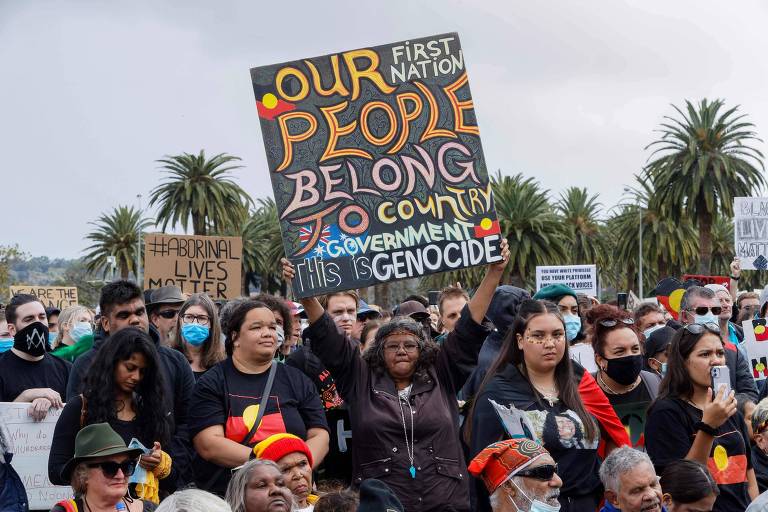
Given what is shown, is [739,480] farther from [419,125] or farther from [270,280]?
[270,280]

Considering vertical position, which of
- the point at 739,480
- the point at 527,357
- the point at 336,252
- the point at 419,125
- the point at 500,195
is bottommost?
the point at 739,480

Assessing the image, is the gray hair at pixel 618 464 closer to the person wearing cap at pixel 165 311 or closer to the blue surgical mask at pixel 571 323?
the blue surgical mask at pixel 571 323

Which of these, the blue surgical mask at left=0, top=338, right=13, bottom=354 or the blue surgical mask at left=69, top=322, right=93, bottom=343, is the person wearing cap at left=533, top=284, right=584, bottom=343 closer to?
the blue surgical mask at left=69, top=322, right=93, bottom=343

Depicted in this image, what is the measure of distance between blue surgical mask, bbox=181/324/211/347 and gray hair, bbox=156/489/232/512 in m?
3.33

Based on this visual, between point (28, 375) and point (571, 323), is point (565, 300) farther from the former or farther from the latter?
point (28, 375)

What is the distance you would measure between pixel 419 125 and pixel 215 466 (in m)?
2.32

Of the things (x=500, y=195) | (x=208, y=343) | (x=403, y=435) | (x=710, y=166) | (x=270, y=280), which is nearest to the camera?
(x=403, y=435)

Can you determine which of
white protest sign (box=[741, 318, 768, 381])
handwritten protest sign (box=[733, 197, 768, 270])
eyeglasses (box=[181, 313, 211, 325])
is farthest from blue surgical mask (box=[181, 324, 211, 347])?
handwritten protest sign (box=[733, 197, 768, 270])

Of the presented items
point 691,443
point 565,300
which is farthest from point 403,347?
point 565,300

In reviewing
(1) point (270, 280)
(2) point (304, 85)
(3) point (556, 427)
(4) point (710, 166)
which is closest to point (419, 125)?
(2) point (304, 85)

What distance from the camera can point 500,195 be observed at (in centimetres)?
4362

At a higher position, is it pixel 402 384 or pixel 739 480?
pixel 402 384

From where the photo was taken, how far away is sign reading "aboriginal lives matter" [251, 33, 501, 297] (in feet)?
20.3

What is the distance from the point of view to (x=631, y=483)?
511 centimetres
